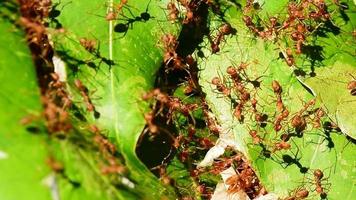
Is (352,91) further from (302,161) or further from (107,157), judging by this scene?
(107,157)

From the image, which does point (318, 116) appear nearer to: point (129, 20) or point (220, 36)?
point (220, 36)

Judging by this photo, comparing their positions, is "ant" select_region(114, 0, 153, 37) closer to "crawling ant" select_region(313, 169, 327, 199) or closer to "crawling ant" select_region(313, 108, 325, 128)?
"crawling ant" select_region(313, 108, 325, 128)

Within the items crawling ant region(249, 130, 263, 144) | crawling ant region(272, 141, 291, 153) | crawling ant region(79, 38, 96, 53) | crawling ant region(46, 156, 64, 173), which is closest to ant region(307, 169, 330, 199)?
crawling ant region(272, 141, 291, 153)

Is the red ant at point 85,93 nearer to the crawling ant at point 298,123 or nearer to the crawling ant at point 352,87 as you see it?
the crawling ant at point 298,123

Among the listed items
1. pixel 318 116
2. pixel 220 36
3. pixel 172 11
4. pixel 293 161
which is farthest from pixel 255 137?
pixel 172 11

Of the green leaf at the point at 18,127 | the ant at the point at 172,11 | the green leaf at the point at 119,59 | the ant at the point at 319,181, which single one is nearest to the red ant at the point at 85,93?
the green leaf at the point at 119,59

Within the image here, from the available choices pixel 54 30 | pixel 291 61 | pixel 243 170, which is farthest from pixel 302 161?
pixel 54 30
